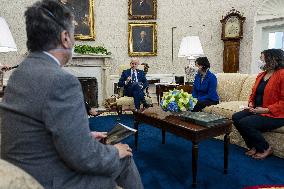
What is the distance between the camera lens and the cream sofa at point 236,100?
130 inches

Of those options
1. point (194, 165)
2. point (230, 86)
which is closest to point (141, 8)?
point (230, 86)

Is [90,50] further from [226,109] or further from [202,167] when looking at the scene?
[202,167]

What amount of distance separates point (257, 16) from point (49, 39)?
6892 mm

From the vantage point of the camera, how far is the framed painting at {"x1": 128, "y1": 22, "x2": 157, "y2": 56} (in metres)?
6.96

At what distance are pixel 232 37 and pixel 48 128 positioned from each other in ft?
21.5

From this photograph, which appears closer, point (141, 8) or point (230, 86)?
point (230, 86)

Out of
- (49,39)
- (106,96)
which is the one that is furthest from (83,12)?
(49,39)

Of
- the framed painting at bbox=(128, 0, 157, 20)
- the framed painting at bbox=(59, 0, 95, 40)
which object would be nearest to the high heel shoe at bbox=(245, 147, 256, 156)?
the framed painting at bbox=(128, 0, 157, 20)

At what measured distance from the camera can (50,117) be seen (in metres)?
0.96

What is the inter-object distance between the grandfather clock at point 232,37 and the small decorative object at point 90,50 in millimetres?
3071

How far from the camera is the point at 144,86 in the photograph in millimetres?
5668

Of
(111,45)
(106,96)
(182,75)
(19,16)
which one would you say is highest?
(19,16)

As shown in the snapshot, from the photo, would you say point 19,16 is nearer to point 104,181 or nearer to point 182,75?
point 182,75

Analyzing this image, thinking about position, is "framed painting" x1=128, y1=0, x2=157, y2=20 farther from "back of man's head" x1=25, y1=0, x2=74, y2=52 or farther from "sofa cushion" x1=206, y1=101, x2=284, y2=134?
"back of man's head" x1=25, y1=0, x2=74, y2=52
